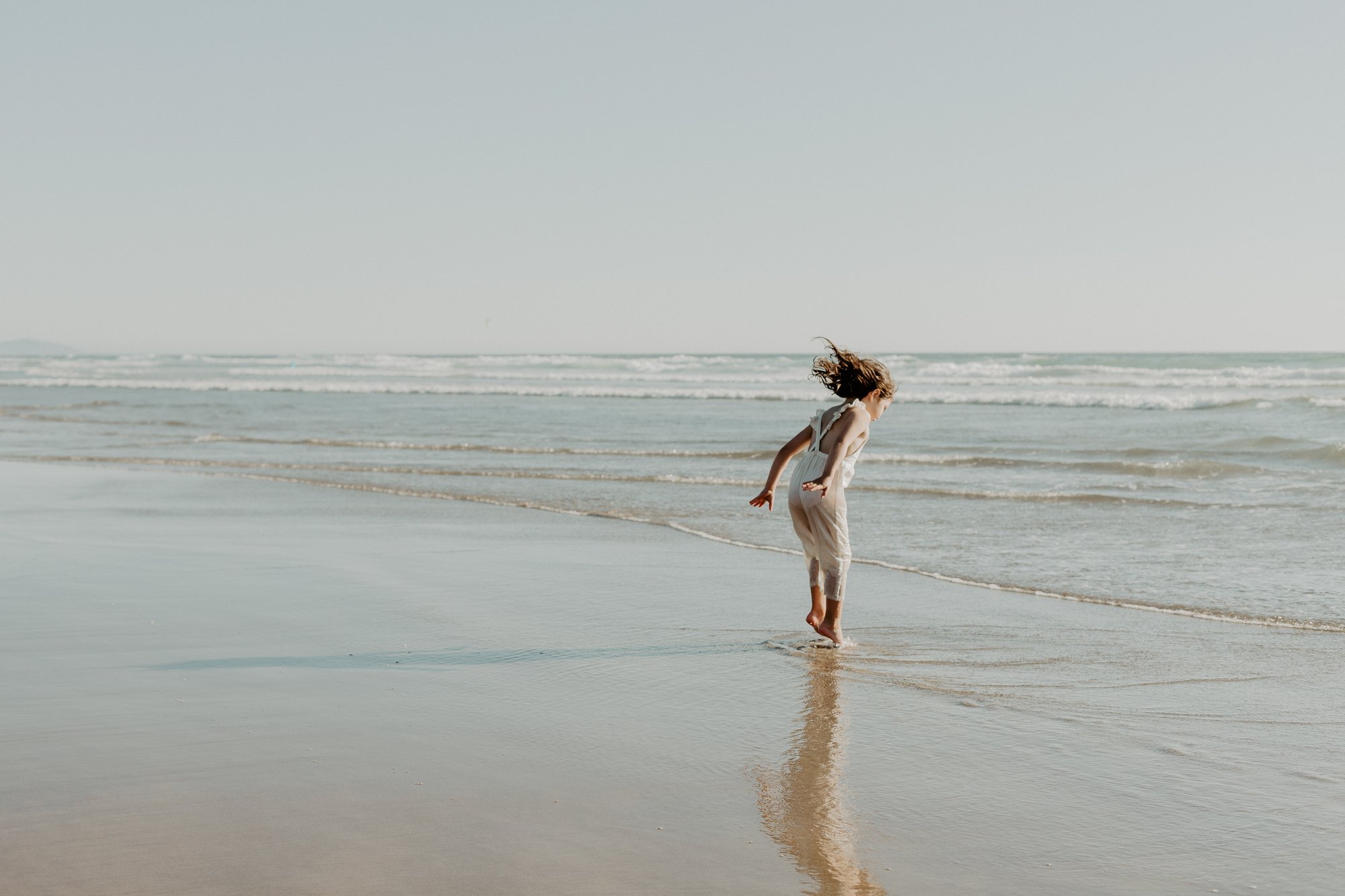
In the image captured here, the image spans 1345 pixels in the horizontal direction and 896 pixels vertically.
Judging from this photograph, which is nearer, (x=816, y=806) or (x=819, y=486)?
(x=816, y=806)

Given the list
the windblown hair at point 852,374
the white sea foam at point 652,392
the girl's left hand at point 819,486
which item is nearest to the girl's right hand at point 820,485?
the girl's left hand at point 819,486

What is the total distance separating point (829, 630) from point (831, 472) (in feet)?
2.48

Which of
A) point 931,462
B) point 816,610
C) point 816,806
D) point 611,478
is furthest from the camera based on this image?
point 931,462

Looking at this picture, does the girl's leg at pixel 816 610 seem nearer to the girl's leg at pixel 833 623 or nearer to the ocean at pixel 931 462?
the girl's leg at pixel 833 623

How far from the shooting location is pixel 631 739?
405cm

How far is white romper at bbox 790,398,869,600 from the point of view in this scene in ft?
17.9

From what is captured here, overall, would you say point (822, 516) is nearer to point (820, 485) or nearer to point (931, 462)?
point (820, 485)

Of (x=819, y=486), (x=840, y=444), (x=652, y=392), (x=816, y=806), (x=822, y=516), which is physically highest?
(x=840, y=444)

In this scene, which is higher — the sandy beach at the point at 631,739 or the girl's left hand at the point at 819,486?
the girl's left hand at the point at 819,486

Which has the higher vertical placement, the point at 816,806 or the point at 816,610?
the point at 816,610

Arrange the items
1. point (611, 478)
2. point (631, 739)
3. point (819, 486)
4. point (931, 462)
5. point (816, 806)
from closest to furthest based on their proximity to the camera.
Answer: point (816, 806)
point (631, 739)
point (819, 486)
point (611, 478)
point (931, 462)

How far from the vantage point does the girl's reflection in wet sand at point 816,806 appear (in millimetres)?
2963

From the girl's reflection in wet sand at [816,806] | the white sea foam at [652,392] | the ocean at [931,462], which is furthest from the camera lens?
the white sea foam at [652,392]

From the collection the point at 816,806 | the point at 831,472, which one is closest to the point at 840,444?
the point at 831,472
